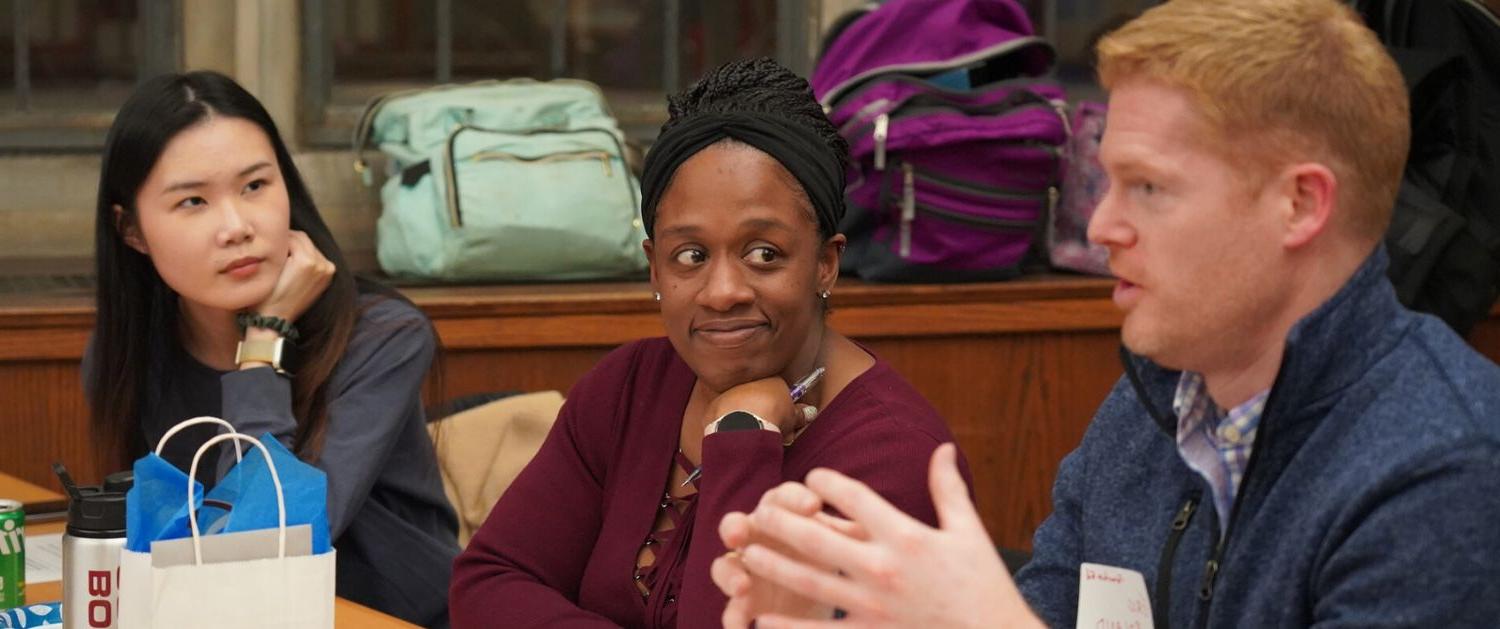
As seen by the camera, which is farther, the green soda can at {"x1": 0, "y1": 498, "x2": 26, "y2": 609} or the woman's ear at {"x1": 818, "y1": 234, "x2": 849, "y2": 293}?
the woman's ear at {"x1": 818, "y1": 234, "x2": 849, "y2": 293}

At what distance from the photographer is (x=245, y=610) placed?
58.6 inches

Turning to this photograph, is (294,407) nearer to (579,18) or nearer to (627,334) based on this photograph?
(627,334)

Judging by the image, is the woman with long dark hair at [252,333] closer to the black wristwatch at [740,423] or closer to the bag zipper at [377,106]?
the black wristwatch at [740,423]

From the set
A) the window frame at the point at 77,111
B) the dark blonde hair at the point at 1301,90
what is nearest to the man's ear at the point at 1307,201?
the dark blonde hair at the point at 1301,90

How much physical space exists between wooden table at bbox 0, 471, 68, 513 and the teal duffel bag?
1099 millimetres

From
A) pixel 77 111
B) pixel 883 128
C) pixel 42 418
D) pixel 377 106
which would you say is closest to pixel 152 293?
pixel 42 418

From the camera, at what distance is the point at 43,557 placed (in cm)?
221

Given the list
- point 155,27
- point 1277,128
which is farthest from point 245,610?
point 155,27

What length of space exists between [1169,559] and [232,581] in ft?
2.56

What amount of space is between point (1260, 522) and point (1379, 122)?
326 mm

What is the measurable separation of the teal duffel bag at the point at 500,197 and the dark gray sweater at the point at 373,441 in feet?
3.48

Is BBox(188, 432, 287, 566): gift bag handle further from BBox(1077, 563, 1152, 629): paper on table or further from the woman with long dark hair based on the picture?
the woman with long dark hair

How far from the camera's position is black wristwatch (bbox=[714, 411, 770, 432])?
1.88 meters

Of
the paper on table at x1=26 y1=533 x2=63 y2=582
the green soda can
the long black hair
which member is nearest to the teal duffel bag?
the long black hair
